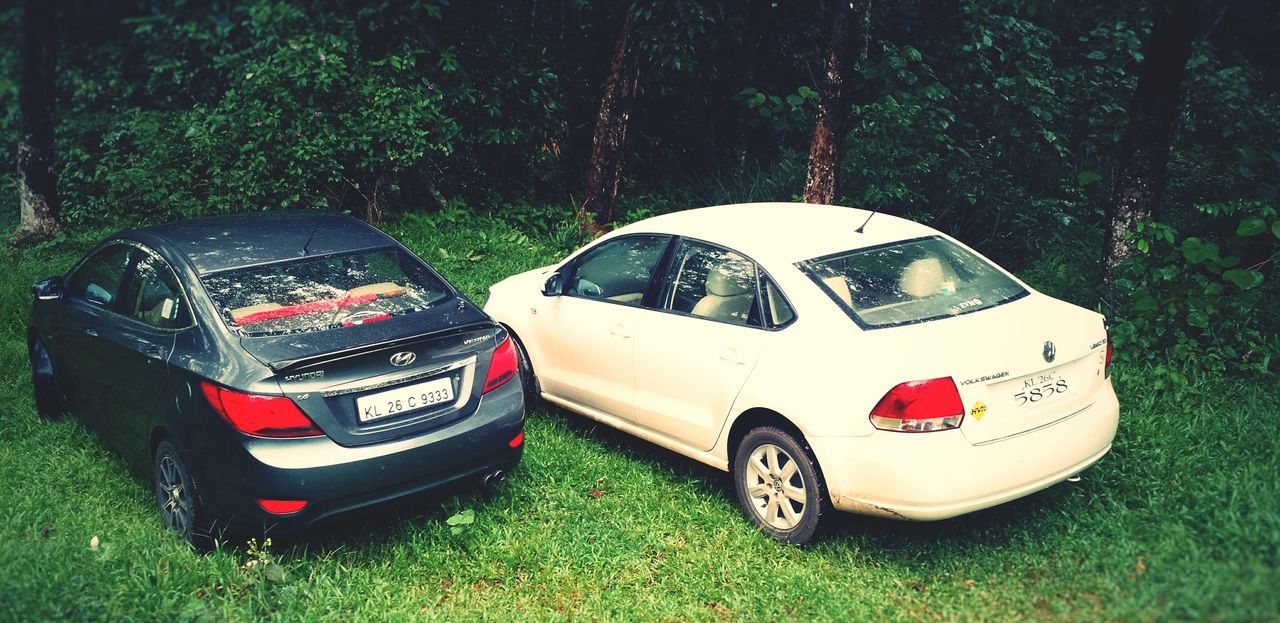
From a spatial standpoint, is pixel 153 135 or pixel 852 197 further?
pixel 153 135

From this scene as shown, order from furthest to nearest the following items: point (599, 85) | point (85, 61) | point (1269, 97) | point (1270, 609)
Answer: point (85, 61)
point (599, 85)
point (1269, 97)
point (1270, 609)

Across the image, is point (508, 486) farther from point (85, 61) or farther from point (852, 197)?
point (85, 61)

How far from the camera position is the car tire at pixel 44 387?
607cm

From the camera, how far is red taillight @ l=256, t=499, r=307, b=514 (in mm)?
4035

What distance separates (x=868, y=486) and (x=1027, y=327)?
1095mm

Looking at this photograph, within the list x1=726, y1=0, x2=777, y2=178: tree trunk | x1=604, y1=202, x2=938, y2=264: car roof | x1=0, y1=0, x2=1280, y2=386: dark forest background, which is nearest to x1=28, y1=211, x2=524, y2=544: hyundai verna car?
x1=604, y1=202, x2=938, y2=264: car roof

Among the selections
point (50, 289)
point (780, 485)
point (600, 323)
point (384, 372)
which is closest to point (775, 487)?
point (780, 485)

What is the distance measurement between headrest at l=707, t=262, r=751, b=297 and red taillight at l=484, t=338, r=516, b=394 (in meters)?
1.10

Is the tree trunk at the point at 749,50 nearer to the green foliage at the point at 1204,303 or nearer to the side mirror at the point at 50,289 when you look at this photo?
the green foliage at the point at 1204,303

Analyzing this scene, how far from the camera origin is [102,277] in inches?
207

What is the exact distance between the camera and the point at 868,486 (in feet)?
13.2

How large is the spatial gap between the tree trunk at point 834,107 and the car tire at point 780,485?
425 centimetres

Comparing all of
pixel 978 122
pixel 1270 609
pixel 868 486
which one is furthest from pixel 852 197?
pixel 1270 609

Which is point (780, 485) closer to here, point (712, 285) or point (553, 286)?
point (712, 285)
